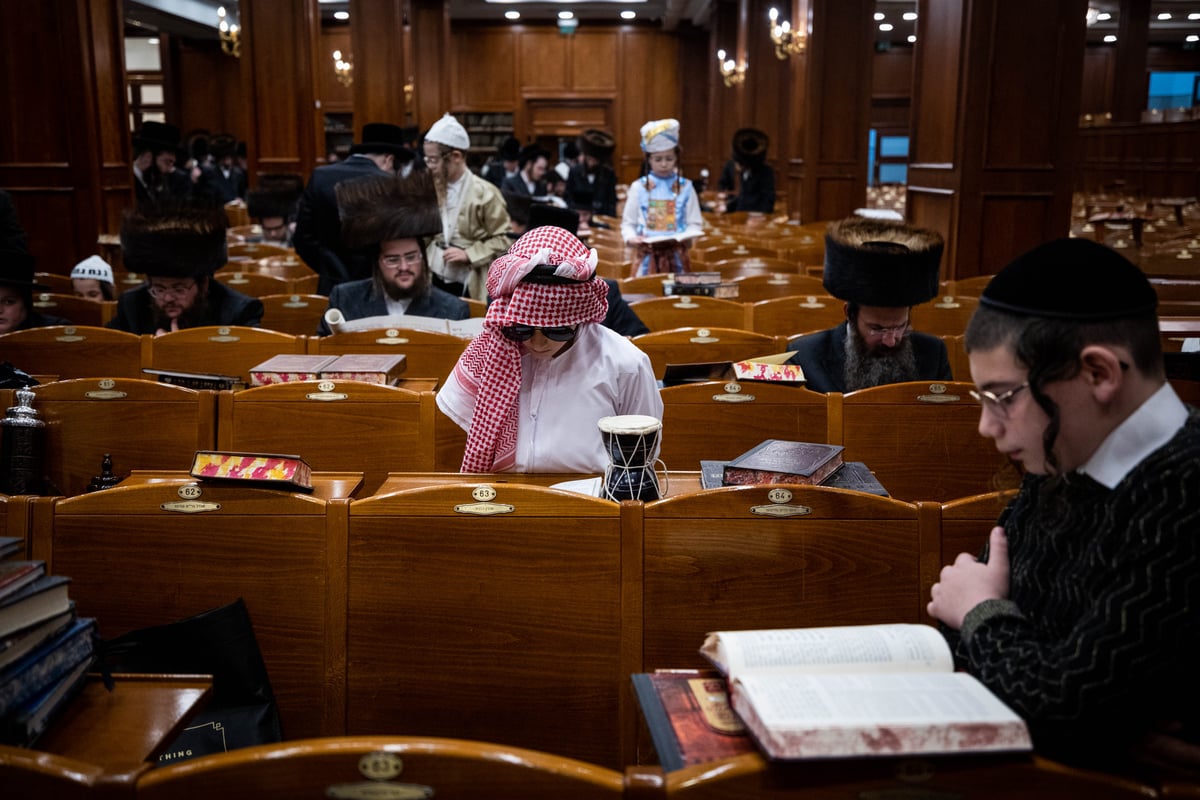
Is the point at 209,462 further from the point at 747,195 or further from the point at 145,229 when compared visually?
the point at 747,195

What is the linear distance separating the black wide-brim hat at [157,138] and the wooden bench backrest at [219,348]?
6094mm

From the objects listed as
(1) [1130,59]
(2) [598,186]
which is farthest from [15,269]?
(1) [1130,59]

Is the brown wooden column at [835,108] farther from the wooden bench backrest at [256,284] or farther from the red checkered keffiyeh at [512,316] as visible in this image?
the red checkered keffiyeh at [512,316]

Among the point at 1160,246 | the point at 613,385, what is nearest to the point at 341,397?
the point at 613,385

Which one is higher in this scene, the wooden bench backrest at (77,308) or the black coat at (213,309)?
the black coat at (213,309)

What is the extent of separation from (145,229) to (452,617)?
2.99m

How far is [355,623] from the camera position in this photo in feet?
7.12

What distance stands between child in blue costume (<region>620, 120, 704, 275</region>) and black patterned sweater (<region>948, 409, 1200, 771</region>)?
574cm

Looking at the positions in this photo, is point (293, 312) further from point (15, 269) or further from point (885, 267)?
point (885, 267)

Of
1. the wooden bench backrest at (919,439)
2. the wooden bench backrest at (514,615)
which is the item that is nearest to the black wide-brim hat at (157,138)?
the wooden bench backrest at (919,439)

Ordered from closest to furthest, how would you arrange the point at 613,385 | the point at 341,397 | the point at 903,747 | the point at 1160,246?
the point at 903,747 < the point at 613,385 < the point at 341,397 < the point at 1160,246

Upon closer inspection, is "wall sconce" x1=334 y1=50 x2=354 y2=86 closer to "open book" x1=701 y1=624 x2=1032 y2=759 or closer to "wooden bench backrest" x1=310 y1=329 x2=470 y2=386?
"wooden bench backrest" x1=310 y1=329 x2=470 y2=386

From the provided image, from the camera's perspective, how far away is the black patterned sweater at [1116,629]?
1.26m

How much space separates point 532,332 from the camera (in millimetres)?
2762
